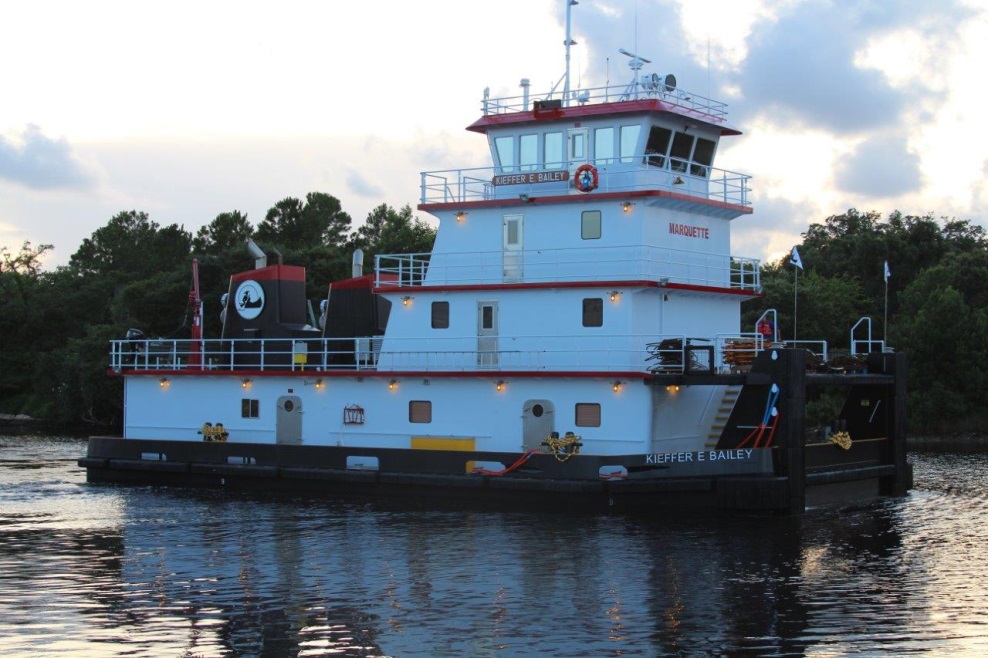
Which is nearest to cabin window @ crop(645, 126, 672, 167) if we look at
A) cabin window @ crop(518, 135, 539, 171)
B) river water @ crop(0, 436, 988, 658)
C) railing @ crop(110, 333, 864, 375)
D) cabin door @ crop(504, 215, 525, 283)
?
cabin window @ crop(518, 135, 539, 171)

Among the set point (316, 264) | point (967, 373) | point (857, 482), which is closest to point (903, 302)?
point (967, 373)

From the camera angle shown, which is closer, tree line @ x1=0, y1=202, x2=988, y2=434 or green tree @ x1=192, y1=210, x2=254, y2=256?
tree line @ x1=0, y1=202, x2=988, y2=434

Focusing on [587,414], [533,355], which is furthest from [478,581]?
[533,355]

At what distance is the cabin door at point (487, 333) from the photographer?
2763 cm

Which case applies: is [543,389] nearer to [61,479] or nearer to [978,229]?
[61,479]

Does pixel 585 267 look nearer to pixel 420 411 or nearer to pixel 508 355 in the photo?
pixel 508 355

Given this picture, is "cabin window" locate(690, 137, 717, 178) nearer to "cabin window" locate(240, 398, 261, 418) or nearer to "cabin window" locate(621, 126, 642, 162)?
"cabin window" locate(621, 126, 642, 162)

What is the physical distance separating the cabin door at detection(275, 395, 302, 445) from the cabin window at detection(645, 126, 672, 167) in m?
9.75

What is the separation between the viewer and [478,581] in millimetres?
19531

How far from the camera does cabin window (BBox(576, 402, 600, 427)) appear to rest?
2595 centimetres

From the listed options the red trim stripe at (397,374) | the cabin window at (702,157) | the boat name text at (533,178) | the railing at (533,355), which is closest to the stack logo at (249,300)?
the railing at (533,355)

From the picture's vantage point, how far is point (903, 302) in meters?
61.0

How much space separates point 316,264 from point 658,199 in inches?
1574

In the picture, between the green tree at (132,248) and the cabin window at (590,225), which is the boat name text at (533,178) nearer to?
the cabin window at (590,225)
